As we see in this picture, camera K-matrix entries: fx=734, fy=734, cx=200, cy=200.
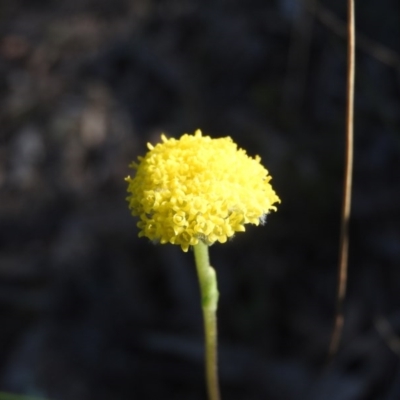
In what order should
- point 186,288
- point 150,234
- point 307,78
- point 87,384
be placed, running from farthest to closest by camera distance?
point 307,78, point 186,288, point 87,384, point 150,234

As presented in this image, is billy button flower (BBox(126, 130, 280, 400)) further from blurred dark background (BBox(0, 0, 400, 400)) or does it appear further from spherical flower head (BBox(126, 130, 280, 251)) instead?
blurred dark background (BBox(0, 0, 400, 400))

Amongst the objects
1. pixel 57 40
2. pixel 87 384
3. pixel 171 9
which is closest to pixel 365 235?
pixel 87 384

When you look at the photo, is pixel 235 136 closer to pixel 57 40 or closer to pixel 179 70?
pixel 179 70

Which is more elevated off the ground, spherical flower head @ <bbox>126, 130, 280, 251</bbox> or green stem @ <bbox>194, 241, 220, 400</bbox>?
spherical flower head @ <bbox>126, 130, 280, 251</bbox>

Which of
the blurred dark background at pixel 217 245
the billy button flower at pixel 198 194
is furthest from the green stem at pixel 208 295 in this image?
the blurred dark background at pixel 217 245

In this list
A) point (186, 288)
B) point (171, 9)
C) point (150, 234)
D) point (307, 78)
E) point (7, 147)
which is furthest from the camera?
point (171, 9)

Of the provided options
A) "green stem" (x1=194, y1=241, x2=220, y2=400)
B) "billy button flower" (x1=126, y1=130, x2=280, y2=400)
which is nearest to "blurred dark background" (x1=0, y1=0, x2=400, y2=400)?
"green stem" (x1=194, y1=241, x2=220, y2=400)

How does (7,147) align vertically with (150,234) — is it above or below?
above

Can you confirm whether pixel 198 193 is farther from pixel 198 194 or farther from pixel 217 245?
pixel 217 245

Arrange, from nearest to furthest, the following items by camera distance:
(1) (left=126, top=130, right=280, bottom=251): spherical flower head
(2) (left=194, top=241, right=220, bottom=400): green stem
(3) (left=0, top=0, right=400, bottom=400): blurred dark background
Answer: (1) (left=126, top=130, right=280, bottom=251): spherical flower head → (2) (left=194, top=241, right=220, bottom=400): green stem → (3) (left=0, top=0, right=400, bottom=400): blurred dark background
